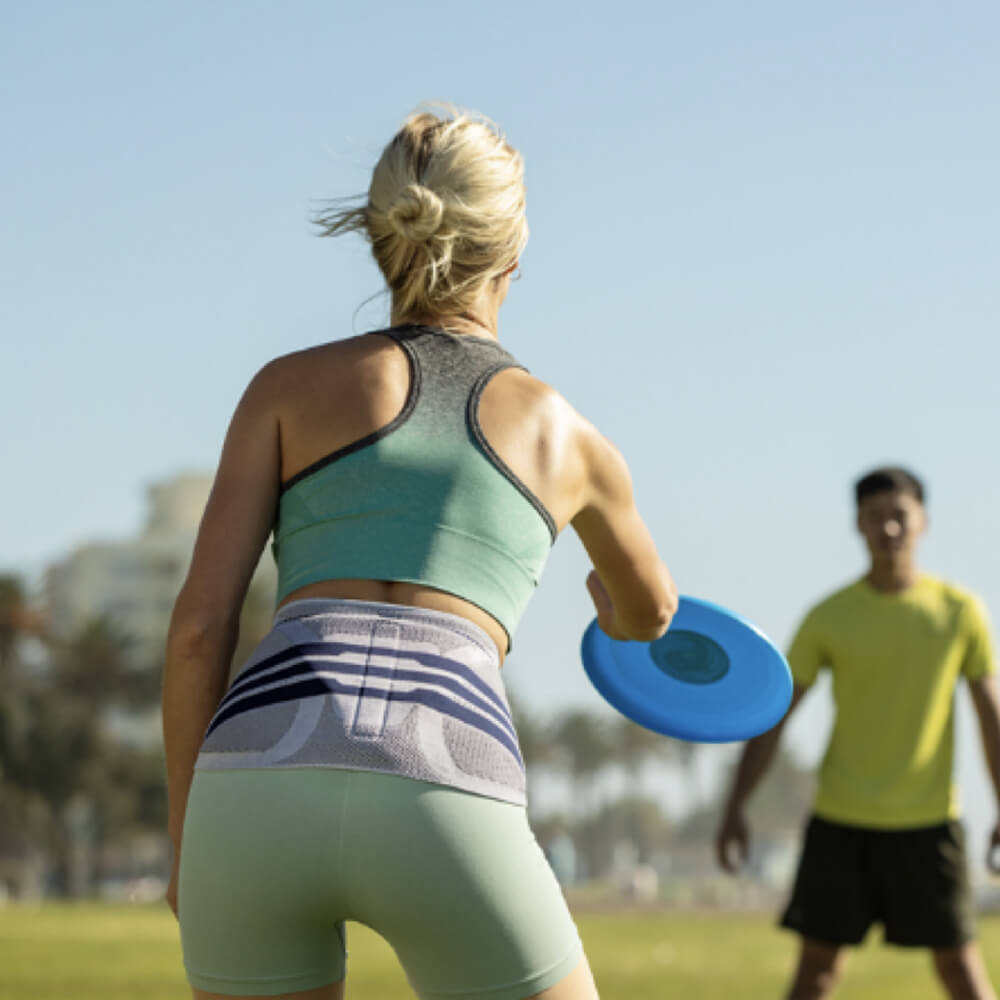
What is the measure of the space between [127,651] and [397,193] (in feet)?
251

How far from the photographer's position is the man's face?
6.88 metres

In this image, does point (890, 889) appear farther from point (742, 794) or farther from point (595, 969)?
point (595, 969)

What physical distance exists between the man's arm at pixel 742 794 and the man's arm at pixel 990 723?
0.74 m

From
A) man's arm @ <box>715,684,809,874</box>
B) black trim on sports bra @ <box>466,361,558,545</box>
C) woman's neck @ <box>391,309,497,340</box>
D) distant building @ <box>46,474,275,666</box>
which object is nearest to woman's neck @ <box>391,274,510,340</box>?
woman's neck @ <box>391,309,497,340</box>

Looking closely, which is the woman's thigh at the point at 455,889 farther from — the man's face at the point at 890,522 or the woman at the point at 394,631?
the man's face at the point at 890,522

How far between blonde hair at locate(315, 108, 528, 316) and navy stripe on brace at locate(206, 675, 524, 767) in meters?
0.71

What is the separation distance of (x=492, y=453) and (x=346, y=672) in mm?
418

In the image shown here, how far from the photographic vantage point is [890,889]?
22.0 ft

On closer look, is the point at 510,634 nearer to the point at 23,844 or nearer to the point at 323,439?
the point at 323,439

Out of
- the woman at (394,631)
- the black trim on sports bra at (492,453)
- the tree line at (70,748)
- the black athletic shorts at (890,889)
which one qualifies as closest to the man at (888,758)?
the black athletic shorts at (890,889)

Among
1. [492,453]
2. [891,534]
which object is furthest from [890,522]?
[492,453]

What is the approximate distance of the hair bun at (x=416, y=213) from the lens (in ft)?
8.41

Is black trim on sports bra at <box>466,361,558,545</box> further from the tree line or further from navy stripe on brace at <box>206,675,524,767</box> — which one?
the tree line

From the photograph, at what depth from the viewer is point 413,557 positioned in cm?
245
